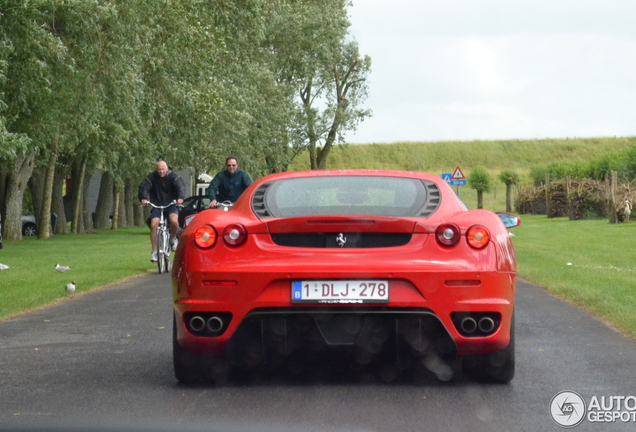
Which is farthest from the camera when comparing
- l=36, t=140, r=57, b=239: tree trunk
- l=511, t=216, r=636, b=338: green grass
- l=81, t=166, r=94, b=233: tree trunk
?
l=81, t=166, r=94, b=233: tree trunk

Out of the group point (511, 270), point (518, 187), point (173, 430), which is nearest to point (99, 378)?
point (511, 270)

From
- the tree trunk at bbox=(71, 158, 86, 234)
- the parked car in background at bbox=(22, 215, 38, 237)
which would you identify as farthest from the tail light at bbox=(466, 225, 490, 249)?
the parked car in background at bbox=(22, 215, 38, 237)

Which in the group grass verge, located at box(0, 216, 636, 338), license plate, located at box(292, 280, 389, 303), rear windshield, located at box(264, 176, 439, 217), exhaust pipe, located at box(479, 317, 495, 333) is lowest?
grass verge, located at box(0, 216, 636, 338)

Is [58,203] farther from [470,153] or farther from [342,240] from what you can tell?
[470,153]

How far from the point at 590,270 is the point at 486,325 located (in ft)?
37.2

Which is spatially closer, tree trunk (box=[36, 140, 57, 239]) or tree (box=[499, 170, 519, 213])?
tree trunk (box=[36, 140, 57, 239])

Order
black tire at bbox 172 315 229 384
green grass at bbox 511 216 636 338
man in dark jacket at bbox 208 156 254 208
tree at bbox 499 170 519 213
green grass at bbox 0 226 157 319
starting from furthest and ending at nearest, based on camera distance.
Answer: tree at bbox 499 170 519 213 → man in dark jacket at bbox 208 156 254 208 → green grass at bbox 0 226 157 319 → green grass at bbox 511 216 636 338 → black tire at bbox 172 315 229 384

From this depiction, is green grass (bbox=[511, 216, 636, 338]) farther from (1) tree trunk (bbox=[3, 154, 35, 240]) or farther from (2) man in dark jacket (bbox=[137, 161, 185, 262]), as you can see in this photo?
(1) tree trunk (bbox=[3, 154, 35, 240])

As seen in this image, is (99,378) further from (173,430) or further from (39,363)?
(173,430)

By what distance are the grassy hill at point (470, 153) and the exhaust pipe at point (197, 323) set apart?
111m

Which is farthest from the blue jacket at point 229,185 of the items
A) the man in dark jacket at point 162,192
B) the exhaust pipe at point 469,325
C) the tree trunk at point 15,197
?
the tree trunk at point 15,197

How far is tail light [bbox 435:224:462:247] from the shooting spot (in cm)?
616

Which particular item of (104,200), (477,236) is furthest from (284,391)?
(104,200)

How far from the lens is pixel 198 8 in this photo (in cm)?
2592
